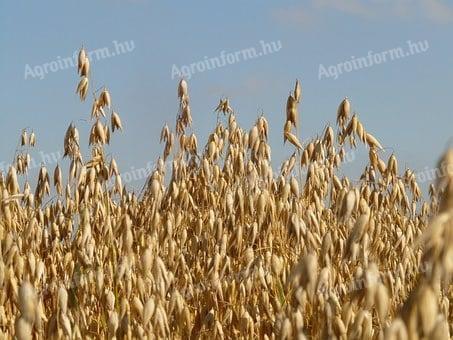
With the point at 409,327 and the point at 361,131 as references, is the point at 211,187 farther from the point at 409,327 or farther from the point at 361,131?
the point at 409,327

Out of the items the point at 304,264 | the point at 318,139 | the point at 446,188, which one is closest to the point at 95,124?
the point at 318,139

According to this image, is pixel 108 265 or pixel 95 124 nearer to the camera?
pixel 108 265

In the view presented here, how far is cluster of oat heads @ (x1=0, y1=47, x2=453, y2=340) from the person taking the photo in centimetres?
155

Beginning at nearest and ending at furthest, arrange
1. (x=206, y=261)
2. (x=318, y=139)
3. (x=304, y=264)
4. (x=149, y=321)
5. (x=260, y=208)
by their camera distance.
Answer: (x=304, y=264) → (x=149, y=321) → (x=260, y=208) → (x=206, y=261) → (x=318, y=139)

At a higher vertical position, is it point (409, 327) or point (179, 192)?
point (179, 192)

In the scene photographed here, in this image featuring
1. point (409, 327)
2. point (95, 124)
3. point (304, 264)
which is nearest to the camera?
point (409, 327)

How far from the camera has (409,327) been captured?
2.79 ft

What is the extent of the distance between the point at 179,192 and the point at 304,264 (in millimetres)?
1940

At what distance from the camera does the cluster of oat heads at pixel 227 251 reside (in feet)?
5.08

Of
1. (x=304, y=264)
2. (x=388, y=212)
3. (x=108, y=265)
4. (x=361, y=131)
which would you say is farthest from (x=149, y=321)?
(x=388, y=212)

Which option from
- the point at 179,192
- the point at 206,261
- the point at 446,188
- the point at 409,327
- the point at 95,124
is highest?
the point at 95,124

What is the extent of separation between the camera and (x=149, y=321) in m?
1.90

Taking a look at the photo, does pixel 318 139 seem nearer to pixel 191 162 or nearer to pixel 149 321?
pixel 191 162

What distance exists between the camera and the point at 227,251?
2.85m
